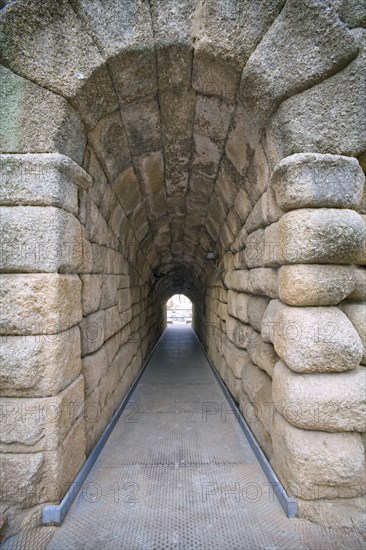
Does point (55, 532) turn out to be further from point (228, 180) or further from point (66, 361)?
point (228, 180)

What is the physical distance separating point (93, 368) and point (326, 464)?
1647 mm

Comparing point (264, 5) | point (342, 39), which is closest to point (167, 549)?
point (342, 39)

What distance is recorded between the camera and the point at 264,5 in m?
1.37

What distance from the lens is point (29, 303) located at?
1418 millimetres

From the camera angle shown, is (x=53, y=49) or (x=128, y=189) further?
(x=128, y=189)

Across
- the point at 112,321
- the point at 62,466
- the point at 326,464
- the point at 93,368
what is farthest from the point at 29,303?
the point at 326,464

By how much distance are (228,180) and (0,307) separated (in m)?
1.99

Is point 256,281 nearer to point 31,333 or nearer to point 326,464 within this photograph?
point 326,464

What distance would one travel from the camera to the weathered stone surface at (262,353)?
1830 mm

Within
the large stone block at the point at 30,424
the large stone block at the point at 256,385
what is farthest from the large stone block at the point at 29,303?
the large stone block at the point at 256,385

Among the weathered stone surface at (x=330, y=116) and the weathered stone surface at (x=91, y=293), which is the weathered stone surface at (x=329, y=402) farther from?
the weathered stone surface at (x=91, y=293)

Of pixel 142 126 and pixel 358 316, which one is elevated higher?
pixel 142 126

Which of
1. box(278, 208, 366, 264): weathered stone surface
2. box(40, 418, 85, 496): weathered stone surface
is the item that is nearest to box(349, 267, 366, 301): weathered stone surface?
box(278, 208, 366, 264): weathered stone surface

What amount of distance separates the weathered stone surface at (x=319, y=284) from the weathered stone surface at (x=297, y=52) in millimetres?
985
